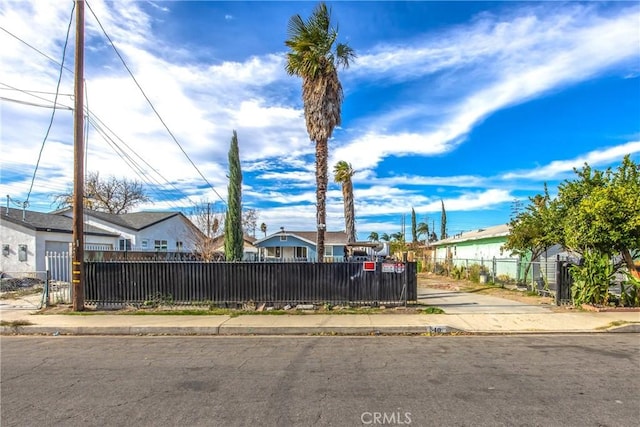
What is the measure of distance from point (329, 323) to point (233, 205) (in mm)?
9611

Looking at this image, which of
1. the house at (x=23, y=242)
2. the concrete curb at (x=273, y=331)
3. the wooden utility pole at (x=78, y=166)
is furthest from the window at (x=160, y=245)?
the concrete curb at (x=273, y=331)

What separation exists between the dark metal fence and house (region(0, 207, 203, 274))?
6674 mm

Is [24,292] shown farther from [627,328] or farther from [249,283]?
[627,328]

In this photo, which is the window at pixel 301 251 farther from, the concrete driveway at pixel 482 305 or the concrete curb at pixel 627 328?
the concrete curb at pixel 627 328

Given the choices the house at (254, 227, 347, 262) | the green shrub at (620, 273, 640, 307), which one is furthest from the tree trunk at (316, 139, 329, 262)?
the house at (254, 227, 347, 262)

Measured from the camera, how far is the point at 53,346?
7.83m

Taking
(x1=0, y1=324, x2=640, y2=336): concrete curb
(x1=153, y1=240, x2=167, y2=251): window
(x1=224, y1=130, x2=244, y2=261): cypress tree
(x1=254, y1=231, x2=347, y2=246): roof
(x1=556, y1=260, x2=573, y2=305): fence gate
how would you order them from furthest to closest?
(x1=153, y1=240, x2=167, y2=251): window, (x1=254, y1=231, x2=347, y2=246): roof, (x1=224, y1=130, x2=244, y2=261): cypress tree, (x1=556, y1=260, x2=573, y2=305): fence gate, (x1=0, y1=324, x2=640, y2=336): concrete curb

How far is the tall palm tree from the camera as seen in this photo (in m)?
35.8

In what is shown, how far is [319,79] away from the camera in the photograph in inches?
587

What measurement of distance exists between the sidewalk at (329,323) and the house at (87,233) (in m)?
7.67

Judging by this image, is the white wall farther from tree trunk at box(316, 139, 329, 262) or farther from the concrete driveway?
the concrete driveway

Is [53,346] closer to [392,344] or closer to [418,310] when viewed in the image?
[392,344]

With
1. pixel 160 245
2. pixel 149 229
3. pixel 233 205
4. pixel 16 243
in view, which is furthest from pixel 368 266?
pixel 160 245

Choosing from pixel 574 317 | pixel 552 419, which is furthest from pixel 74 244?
pixel 574 317
